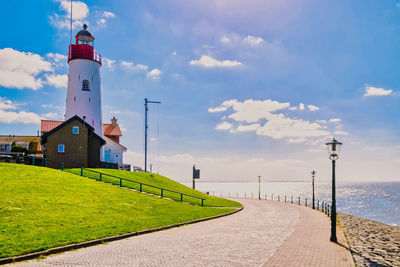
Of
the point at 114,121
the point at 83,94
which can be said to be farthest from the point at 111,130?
the point at 83,94

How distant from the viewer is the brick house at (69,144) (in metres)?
34.2

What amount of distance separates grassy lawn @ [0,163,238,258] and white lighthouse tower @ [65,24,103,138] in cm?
1783

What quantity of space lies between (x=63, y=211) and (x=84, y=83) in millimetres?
30233

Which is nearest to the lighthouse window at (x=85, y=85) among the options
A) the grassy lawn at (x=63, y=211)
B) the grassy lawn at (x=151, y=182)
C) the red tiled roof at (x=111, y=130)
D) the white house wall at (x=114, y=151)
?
the white house wall at (x=114, y=151)

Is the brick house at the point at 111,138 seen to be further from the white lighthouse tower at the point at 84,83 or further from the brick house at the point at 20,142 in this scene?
the brick house at the point at 20,142

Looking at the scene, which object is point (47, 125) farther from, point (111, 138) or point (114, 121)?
point (114, 121)

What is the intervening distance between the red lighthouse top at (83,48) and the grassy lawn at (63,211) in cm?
2221

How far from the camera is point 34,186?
19.9m

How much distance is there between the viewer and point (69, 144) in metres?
34.9

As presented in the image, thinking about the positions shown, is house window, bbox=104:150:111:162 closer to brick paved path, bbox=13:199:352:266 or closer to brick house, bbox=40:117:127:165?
brick house, bbox=40:117:127:165

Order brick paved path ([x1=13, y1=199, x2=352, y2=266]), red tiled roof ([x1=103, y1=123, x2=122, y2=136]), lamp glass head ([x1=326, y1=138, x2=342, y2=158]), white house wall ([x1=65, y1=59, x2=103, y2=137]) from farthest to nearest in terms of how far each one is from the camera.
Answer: red tiled roof ([x1=103, y1=123, x2=122, y2=136]), white house wall ([x1=65, y1=59, x2=103, y2=137]), lamp glass head ([x1=326, y1=138, x2=342, y2=158]), brick paved path ([x1=13, y1=199, x2=352, y2=266])

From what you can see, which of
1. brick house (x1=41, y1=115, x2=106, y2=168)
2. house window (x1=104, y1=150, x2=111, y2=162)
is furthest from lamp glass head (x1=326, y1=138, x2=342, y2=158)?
house window (x1=104, y1=150, x2=111, y2=162)

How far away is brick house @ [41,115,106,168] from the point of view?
3425cm

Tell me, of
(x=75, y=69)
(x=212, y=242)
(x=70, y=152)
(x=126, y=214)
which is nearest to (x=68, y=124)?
(x=70, y=152)
